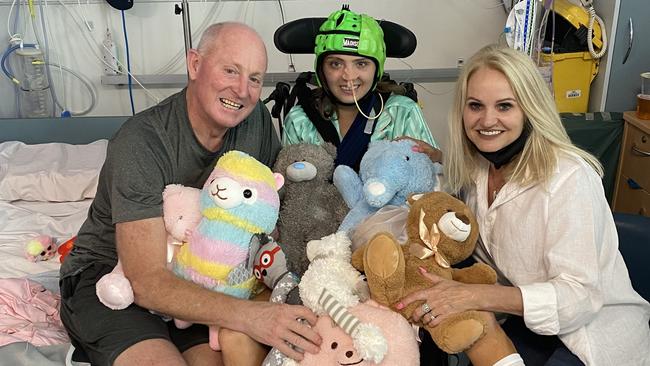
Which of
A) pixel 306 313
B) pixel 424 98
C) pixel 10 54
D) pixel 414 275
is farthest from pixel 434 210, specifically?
pixel 10 54

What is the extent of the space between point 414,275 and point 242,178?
1.75ft

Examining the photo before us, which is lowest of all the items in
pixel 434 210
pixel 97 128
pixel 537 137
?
pixel 97 128

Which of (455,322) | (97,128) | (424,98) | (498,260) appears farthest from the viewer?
(424,98)

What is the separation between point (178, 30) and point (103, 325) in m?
2.54

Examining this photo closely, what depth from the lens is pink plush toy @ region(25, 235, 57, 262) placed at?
8.06 ft

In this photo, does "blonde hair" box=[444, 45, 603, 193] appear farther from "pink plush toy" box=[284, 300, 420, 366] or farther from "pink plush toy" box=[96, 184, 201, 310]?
"pink plush toy" box=[96, 184, 201, 310]

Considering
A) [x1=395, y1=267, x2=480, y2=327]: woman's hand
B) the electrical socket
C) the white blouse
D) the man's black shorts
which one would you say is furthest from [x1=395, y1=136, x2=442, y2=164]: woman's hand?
the electrical socket

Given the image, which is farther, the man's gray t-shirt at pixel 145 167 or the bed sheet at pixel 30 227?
the bed sheet at pixel 30 227

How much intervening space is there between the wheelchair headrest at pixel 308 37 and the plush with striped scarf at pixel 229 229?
929 mm

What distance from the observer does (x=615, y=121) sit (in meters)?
3.18

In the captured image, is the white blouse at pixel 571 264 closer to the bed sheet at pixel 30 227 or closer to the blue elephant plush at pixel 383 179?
the blue elephant plush at pixel 383 179

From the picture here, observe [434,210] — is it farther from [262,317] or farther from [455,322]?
[262,317]

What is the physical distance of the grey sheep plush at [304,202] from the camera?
1876 mm

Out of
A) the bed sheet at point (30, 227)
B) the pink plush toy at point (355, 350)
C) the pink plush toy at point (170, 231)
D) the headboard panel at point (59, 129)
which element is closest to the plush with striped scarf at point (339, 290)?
the pink plush toy at point (355, 350)
